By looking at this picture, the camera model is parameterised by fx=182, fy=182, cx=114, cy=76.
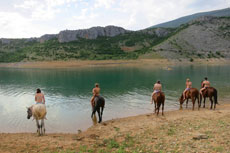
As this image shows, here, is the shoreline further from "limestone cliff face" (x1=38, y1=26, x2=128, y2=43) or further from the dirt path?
the dirt path

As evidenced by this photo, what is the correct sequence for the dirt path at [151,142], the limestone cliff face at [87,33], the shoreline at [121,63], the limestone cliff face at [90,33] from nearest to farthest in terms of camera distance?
the dirt path at [151,142] → the shoreline at [121,63] → the limestone cliff face at [90,33] → the limestone cliff face at [87,33]

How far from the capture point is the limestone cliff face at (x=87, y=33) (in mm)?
150288

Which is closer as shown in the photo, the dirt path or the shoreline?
the dirt path

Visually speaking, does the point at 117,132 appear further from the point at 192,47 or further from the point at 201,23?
the point at 201,23

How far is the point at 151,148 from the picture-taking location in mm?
7602

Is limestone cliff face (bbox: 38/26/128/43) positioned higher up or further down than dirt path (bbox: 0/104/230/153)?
higher up

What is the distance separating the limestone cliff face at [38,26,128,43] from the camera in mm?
150288

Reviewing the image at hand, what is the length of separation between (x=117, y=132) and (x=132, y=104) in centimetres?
943

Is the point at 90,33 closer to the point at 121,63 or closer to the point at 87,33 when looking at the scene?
the point at 87,33

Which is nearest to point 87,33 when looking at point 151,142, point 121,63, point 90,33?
point 90,33

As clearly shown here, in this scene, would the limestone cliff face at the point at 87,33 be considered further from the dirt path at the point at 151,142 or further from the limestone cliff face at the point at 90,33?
the dirt path at the point at 151,142

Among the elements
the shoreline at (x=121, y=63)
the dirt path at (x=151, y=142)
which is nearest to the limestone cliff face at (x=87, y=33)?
the shoreline at (x=121, y=63)

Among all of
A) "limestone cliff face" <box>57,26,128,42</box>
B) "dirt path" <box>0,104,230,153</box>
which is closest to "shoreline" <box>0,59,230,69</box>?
"limestone cliff face" <box>57,26,128,42</box>

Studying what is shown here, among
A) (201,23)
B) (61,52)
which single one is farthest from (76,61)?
(201,23)
